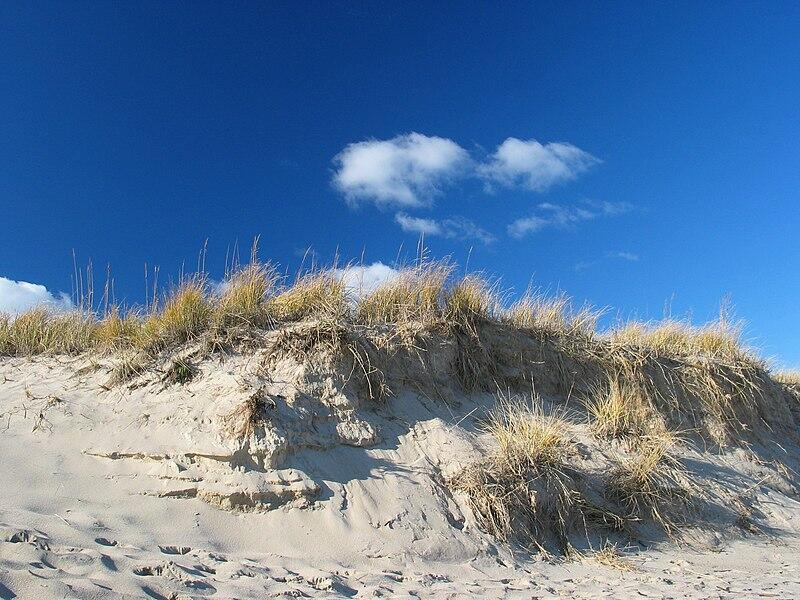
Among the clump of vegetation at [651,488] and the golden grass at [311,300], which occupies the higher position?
the golden grass at [311,300]

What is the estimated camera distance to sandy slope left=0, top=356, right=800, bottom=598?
369cm

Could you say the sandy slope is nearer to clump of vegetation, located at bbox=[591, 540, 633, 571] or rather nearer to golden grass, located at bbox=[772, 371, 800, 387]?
clump of vegetation, located at bbox=[591, 540, 633, 571]

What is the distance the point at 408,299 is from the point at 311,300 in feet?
3.93

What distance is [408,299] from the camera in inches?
283

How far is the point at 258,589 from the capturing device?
11.6 ft

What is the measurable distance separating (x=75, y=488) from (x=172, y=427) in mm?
917

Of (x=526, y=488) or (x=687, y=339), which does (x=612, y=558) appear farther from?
(x=687, y=339)

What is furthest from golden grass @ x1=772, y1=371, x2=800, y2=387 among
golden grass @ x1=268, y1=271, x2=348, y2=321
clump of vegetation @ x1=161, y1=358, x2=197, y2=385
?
clump of vegetation @ x1=161, y1=358, x2=197, y2=385

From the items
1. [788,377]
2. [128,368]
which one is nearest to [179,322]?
[128,368]

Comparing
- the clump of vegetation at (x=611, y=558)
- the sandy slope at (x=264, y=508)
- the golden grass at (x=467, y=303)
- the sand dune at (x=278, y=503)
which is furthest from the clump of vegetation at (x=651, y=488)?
the golden grass at (x=467, y=303)

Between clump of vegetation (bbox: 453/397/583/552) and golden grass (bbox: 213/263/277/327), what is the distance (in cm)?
280

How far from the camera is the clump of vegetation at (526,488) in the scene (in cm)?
534

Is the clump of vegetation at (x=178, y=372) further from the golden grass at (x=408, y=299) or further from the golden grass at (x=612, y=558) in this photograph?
the golden grass at (x=612, y=558)

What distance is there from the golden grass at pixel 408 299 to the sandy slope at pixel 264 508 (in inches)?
38.8
